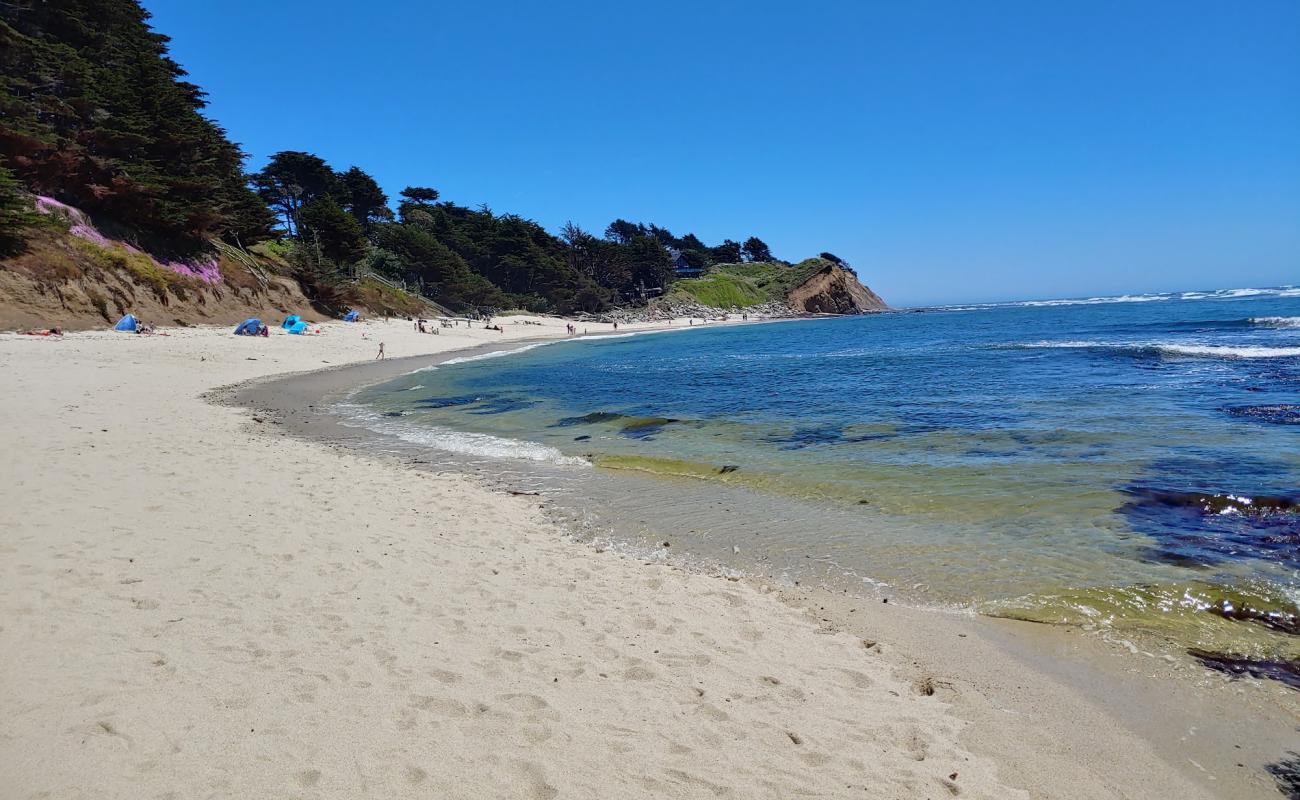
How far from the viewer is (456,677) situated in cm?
418

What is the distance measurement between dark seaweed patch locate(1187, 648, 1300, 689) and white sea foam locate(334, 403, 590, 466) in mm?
9099

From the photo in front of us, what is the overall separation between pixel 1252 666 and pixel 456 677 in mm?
6034

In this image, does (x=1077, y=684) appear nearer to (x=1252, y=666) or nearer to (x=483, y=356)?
(x=1252, y=666)

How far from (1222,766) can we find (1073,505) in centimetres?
555

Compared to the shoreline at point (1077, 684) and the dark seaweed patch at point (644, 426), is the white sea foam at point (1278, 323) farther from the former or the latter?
the shoreline at point (1077, 684)

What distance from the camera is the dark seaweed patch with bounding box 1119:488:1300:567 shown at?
22.3 feet

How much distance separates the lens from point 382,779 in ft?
10.2

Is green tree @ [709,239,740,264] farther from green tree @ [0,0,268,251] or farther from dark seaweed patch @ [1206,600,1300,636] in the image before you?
dark seaweed patch @ [1206,600,1300,636]

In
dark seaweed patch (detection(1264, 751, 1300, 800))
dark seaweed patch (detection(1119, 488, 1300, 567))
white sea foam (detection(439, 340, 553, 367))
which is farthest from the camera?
white sea foam (detection(439, 340, 553, 367))

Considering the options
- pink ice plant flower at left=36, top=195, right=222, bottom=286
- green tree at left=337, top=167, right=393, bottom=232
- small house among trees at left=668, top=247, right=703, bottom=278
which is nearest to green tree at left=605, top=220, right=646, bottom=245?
small house among trees at left=668, top=247, right=703, bottom=278

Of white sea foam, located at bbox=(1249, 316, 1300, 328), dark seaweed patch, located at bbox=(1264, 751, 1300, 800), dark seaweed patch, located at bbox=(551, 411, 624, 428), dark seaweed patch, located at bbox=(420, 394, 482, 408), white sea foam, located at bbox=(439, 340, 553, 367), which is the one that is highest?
white sea foam, located at bbox=(439, 340, 553, 367)

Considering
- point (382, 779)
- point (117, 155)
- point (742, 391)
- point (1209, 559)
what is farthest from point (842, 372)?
point (117, 155)

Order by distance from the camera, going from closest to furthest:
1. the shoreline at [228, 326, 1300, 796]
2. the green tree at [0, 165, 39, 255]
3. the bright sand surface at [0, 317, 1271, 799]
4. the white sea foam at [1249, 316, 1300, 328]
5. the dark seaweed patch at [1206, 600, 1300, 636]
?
the bright sand surface at [0, 317, 1271, 799] → the shoreline at [228, 326, 1300, 796] → the dark seaweed patch at [1206, 600, 1300, 636] → the green tree at [0, 165, 39, 255] → the white sea foam at [1249, 316, 1300, 328]

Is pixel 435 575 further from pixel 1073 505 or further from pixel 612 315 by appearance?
pixel 612 315
